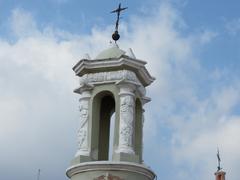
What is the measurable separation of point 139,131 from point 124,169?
2.40 metres

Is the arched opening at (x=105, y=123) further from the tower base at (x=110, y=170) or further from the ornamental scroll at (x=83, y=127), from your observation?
the tower base at (x=110, y=170)

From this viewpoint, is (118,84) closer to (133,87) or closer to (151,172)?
(133,87)

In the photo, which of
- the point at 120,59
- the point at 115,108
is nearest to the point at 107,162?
the point at 115,108

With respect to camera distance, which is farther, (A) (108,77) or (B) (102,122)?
(B) (102,122)

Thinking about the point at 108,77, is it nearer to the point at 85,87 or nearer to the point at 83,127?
the point at 85,87

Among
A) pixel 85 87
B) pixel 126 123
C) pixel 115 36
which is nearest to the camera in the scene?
pixel 126 123

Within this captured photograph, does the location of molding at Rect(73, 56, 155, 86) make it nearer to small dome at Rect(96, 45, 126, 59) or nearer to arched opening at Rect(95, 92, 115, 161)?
small dome at Rect(96, 45, 126, 59)

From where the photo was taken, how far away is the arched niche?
20.7 metres

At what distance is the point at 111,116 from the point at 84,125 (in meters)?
1.84

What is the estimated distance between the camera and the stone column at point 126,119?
65.3 ft

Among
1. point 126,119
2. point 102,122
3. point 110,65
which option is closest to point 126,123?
point 126,119

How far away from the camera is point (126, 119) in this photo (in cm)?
2023

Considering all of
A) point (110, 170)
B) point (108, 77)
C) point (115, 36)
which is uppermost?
point (115, 36)

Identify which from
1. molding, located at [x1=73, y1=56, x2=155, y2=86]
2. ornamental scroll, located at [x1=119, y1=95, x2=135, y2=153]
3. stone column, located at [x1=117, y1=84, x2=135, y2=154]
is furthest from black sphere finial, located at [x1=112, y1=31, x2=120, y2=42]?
ornamental scroll, located at [x1=119, y1=95, x2=135, y2=153]
